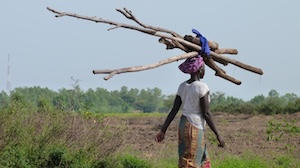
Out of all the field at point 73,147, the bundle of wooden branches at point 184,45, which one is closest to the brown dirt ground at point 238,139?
the field at point 73,147

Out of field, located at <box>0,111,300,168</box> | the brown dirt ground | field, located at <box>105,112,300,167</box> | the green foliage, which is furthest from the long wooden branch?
the brown dirt ground

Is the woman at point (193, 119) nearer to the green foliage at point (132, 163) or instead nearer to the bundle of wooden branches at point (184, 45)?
the bundle of wooden branches at point (184, 45)

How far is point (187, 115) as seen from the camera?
803 centimetres

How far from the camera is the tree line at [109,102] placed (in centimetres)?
1240

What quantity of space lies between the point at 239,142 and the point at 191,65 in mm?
10013

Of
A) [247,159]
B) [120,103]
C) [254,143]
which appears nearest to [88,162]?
[247,159]

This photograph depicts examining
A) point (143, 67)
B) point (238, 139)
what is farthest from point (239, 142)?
point (143, 67)

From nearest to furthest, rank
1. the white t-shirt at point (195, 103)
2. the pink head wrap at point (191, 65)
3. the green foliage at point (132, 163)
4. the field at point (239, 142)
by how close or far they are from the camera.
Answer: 1. the white t-shirt at point (195, 103)
2. the pink head wrap at point (191, 65)
3. the green foliage at point (132, 163)
4. the field at point (239, 142)

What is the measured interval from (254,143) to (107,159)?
24.4ft

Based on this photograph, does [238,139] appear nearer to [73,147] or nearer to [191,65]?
[73,147]

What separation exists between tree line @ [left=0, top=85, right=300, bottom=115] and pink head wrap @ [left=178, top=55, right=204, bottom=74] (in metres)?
4.17

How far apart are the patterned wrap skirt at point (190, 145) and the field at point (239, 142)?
373 centimetres

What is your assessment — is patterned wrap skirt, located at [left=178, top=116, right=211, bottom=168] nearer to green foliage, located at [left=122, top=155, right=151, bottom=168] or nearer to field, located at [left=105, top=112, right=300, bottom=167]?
green foliage, located at [left=122, top=155, right=151, bottom=168]

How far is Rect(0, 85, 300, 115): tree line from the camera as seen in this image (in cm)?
1240
